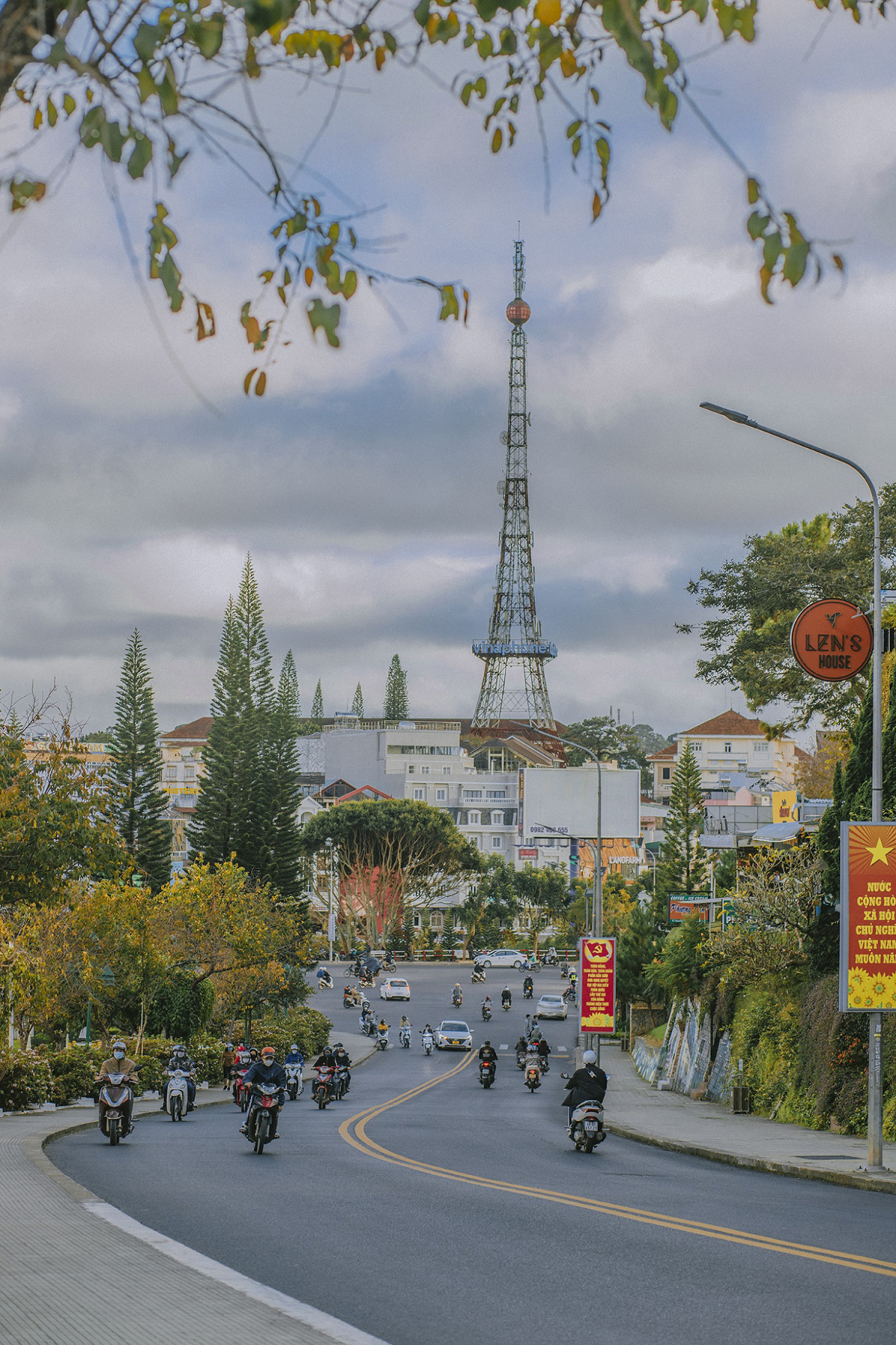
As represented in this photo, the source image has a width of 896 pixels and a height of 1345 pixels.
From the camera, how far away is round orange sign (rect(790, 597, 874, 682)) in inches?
854

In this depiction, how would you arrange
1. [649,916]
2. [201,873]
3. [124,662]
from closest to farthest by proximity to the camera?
[201,873] → [649,916] → [124,662]

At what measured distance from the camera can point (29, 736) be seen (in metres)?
27.2

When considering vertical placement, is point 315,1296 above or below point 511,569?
below

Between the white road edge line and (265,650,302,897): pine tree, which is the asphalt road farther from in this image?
(265,650,302,897): pine tree

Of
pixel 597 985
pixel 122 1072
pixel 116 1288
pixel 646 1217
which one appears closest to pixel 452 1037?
pixel 597 985

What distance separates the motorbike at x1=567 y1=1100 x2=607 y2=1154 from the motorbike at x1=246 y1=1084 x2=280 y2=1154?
4313mm

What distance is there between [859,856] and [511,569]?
115591mm

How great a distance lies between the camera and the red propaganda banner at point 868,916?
657 inches

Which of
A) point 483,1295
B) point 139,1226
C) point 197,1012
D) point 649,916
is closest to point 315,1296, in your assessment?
point 483,1295

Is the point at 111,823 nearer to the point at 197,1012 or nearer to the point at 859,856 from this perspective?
the point at 859,856

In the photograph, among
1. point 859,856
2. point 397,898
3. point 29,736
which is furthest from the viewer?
point 397,898

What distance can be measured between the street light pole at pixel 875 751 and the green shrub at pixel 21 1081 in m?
14.3

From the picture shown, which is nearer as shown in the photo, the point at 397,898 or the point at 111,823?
the point at 111,823

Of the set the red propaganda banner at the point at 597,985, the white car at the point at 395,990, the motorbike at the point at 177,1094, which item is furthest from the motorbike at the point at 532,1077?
the white car at the point at 395,990
